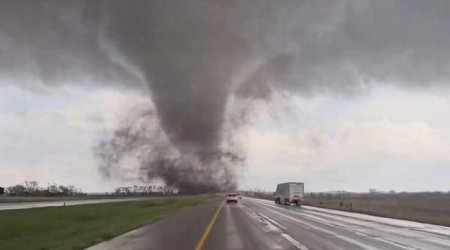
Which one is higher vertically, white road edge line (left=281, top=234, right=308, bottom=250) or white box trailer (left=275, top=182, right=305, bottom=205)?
white box trailer (left=275, top=182, right=305, bottom=205)

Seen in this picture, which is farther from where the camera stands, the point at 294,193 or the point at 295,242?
the point at 294,193

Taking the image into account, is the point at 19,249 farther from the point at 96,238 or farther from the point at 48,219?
the point at 48,219

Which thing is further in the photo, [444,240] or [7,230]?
[7,230]

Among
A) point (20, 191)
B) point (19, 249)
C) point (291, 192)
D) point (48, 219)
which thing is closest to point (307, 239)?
point (19, 249)

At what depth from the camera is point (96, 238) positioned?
2511 centimetres

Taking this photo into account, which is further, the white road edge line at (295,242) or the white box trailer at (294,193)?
the white box trailer at (294,193)

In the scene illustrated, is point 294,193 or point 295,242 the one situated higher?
point 294,193

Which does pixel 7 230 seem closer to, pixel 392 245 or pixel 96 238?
pixel 96 238

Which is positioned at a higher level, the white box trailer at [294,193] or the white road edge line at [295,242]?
the white box trailer at [294,193]

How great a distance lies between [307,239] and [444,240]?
555cm

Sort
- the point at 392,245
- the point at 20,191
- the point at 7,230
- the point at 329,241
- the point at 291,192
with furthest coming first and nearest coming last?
the point at 20,191, the point at 291,192, the point at 7,230, the point at 329,241, the point at 392,245

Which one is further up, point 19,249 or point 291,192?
point 291,192

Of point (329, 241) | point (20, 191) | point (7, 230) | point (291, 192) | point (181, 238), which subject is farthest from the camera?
point (20, 191)

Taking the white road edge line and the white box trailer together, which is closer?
the white road edge line
